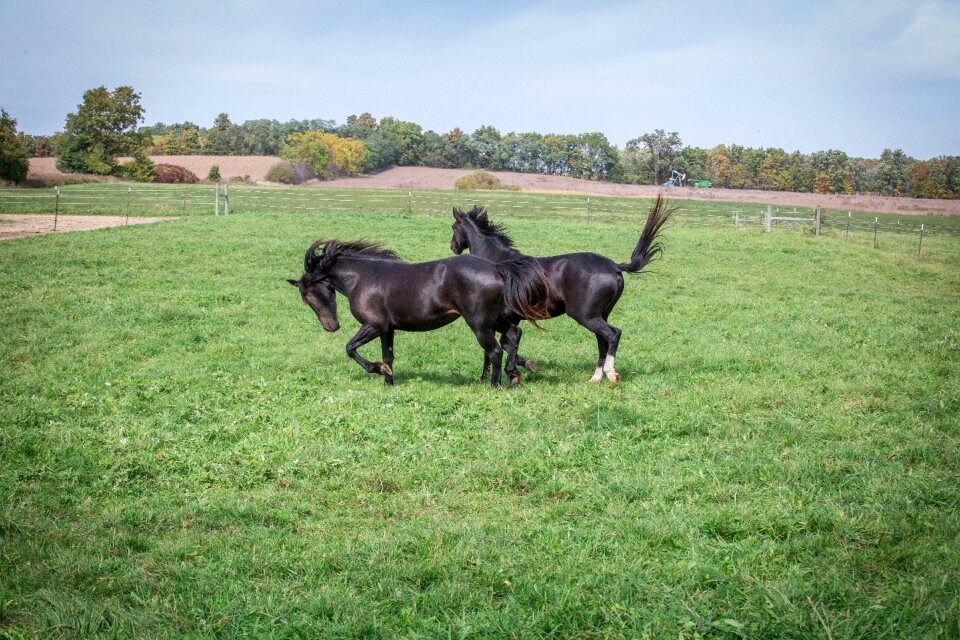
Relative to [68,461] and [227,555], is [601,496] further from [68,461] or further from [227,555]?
[68,461]

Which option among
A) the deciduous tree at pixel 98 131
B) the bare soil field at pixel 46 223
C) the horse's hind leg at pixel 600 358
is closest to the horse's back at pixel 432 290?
the horse's hind leg at pixel 600 358

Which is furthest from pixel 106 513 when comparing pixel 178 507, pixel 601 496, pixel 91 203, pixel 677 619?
pixel 91 203

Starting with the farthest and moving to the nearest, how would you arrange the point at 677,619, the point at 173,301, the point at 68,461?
the point at 173,301 < the point at 68,461 < the point at 677,619

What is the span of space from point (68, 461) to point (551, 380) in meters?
5.42

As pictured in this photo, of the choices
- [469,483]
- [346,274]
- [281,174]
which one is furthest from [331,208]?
[281,174]

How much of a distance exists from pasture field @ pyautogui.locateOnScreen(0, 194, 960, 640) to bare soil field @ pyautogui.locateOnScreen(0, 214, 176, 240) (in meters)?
12.3

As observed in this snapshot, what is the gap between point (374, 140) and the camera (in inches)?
4151

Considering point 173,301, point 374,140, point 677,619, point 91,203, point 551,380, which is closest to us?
point 677,619

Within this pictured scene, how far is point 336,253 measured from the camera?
9.62 metres

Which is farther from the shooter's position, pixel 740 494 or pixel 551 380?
pixel 551 380

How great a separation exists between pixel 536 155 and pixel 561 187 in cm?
3645

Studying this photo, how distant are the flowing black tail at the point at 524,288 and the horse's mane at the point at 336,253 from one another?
1.84 metres

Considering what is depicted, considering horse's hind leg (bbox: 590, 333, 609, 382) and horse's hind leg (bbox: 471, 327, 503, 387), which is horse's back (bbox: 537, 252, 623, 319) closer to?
horse's hind leg (bbox: 590, 333, 609, 382)

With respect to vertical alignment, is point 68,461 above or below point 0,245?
below
